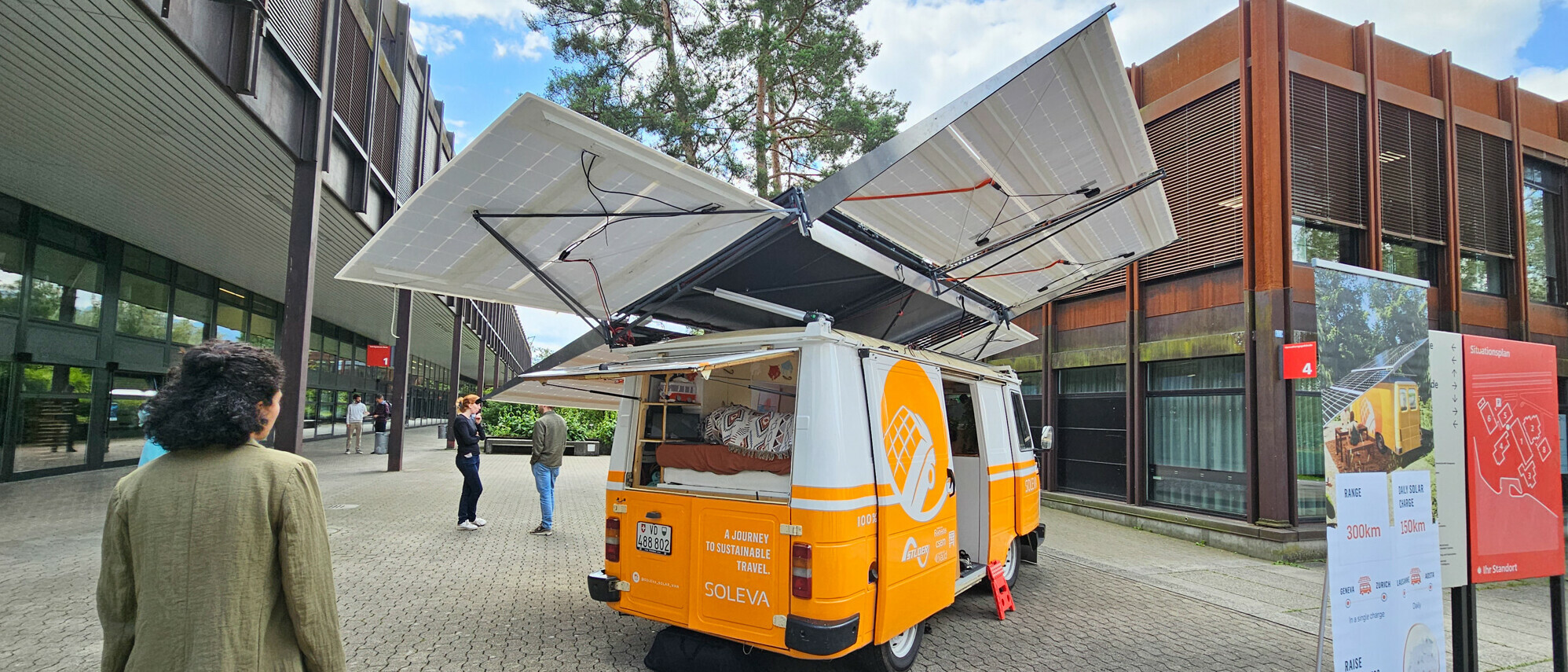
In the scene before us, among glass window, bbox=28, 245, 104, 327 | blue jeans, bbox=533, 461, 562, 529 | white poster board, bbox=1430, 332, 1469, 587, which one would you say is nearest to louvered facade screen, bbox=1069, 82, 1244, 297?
white poster board, bbox=1430, 332, 1469, 587

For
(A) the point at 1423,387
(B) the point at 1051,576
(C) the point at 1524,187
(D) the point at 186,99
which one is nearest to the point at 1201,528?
(B) the point at 1051,576

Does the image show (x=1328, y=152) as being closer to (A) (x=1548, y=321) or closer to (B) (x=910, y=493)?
(A) (x=1548, y=321)

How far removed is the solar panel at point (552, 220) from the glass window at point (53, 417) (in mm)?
10683

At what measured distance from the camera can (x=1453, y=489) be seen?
453 cm

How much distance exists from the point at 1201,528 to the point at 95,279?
18.3 metres

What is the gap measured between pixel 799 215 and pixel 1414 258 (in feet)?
41.7

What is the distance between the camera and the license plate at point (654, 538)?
15.2ft

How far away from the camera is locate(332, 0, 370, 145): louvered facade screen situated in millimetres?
10492

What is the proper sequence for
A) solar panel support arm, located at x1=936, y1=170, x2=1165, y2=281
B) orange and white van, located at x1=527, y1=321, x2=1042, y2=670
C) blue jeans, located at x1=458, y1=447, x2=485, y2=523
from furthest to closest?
blue jeans, located at x1=458, y1=447, x2=485, y2=523
solar panel support arm, located at x1=936, y1=170, x2=1165, y2=281
orange and white van, located at x1=527, y1=321, x2=1042, y2=670

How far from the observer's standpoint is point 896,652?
4.76 meters

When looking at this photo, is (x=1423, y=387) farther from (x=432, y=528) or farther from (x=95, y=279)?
(x=95, y=279)

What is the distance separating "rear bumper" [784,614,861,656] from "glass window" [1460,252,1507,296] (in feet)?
47.7

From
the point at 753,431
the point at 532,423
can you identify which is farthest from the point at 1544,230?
the point at 532,423

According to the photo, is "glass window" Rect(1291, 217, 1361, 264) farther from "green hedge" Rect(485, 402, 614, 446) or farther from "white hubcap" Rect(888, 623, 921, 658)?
"green hedge" Rect(485, 402, 614, 446)
